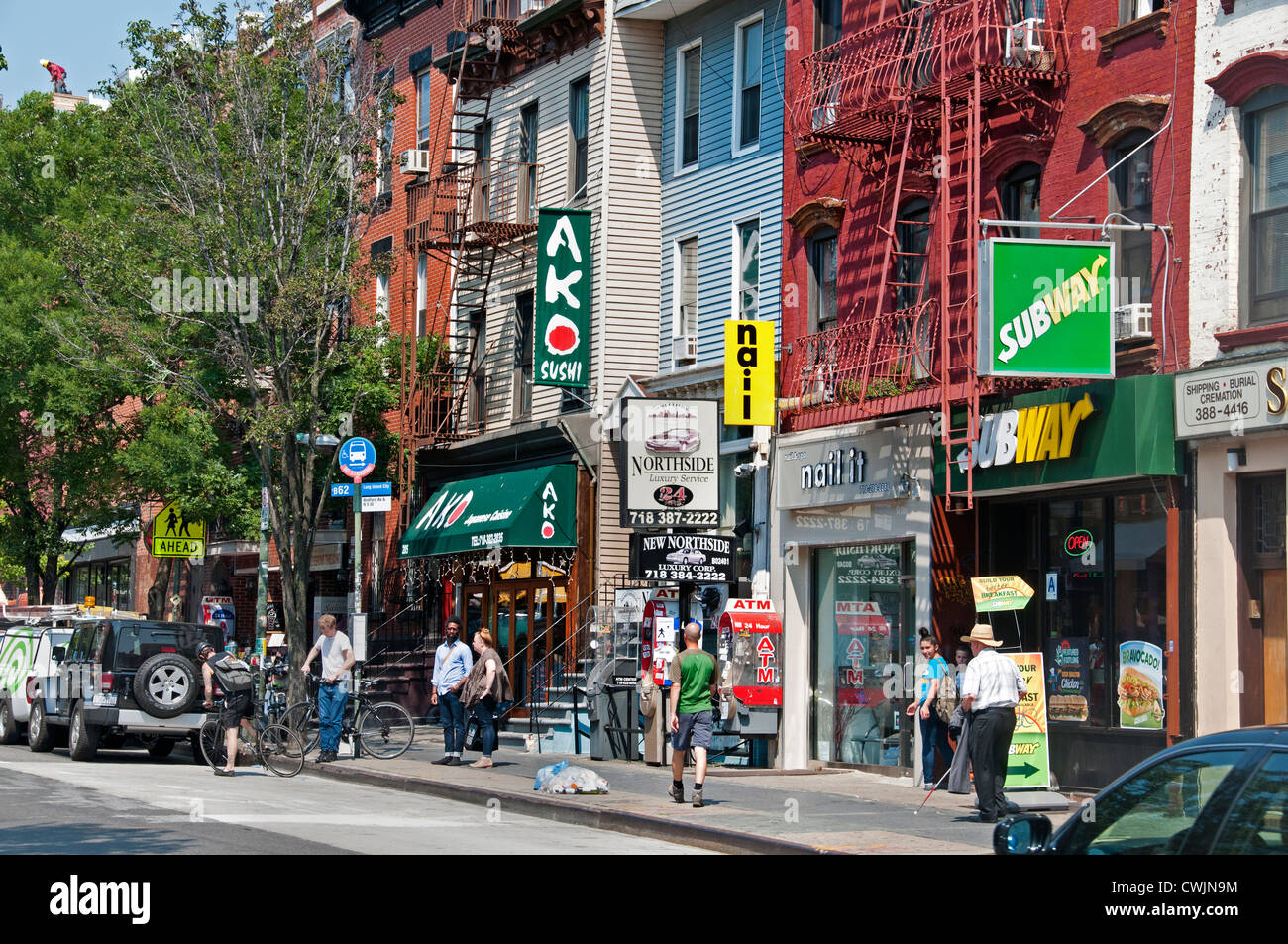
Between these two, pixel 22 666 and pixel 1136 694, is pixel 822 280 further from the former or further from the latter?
pixel 22 666

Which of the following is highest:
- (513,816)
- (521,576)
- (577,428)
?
(577,428)

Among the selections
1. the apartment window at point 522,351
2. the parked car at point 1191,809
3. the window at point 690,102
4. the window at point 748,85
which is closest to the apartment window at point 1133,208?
the window at point 748,85

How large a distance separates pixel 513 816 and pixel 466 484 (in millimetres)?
14692

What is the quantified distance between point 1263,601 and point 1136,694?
6.08 ft

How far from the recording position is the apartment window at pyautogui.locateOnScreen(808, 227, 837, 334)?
23.3 m

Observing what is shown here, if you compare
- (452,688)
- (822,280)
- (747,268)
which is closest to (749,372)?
(822,280)

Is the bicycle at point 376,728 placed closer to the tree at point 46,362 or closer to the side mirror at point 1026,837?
the tree at point 46,362

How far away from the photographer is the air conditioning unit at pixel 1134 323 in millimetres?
17406

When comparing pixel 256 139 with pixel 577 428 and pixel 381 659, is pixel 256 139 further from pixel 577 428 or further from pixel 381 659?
pixel 381 659

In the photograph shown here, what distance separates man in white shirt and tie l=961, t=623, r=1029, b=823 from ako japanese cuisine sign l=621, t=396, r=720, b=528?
910cm

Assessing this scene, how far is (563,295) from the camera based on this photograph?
27.9 meters

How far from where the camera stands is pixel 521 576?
30.2m

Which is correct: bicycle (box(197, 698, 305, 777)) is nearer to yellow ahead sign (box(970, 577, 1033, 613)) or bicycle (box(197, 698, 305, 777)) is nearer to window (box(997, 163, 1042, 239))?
yellow ahead sign (box(970, 577, 1033, 613))

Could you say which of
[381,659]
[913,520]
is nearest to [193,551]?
[381,659]
